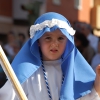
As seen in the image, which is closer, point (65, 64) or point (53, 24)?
point (53, 24)

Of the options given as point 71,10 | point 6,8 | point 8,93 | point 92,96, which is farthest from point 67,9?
point 8,93

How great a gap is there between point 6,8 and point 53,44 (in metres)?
20.2

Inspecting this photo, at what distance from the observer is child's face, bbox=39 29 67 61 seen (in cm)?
434

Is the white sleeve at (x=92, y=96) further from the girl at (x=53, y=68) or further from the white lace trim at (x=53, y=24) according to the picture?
the white lace trim at (x=53, y=24)

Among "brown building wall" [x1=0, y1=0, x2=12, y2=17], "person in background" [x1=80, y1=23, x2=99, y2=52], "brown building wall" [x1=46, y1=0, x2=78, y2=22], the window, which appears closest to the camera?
"person in background" [x1=80, y1=23, x2=99, y2=52]

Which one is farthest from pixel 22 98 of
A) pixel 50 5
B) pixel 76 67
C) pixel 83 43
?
pixel 50 5

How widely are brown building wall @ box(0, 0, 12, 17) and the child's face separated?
64.2ft

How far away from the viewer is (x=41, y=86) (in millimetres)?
4355

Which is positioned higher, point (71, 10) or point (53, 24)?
point (53, 24)

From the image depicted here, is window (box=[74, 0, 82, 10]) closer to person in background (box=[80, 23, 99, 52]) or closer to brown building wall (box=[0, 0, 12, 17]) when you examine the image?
brown building wall (box=[0, 0, 12, 17])

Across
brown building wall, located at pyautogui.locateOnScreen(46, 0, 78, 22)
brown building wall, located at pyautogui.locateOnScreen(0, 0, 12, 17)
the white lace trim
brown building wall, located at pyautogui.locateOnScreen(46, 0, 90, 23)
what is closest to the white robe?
the white lace trim

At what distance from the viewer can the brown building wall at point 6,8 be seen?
23.9 m

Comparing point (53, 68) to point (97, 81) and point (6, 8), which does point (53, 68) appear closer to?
point (97, 81)

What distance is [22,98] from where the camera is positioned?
346 centimetres
